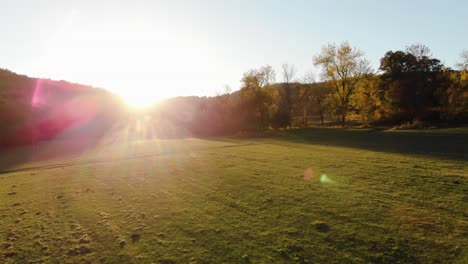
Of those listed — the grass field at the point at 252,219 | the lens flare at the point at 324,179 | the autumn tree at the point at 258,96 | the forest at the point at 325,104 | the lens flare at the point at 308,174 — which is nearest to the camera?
the grass field at the point at 252,219

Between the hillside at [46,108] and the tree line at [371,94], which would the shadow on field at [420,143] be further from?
the hillside at [46,108]

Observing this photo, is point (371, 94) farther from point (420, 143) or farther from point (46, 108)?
point (46, 108)

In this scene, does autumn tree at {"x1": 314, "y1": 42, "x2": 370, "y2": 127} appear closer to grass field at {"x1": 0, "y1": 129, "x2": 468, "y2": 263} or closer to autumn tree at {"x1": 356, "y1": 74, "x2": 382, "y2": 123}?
autumn tree at {"x1": 356, "y1": 74, "x2": 382, "y2": 123}

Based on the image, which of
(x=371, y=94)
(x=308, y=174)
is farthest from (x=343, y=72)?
(x=308, y=174)

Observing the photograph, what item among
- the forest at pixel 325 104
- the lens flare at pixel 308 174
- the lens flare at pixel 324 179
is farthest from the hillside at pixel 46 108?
the lens flare at pixel 324 179

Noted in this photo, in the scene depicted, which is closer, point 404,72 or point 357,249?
point 357,249

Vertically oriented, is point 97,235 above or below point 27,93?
below

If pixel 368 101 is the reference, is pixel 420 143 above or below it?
below

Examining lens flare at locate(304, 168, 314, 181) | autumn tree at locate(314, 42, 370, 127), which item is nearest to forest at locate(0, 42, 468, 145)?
autumn tree at locate(314, 42, 370, 127)

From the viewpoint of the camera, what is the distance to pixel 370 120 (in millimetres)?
58312

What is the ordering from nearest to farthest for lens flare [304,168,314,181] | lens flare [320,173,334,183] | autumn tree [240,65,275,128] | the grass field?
the grass field, lens flare [320,173,334,183], lens flare [304,168,314,181], autumn tree [240,65,275,128]

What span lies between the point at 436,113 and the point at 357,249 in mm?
61663

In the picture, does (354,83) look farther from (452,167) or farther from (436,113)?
(452,167)

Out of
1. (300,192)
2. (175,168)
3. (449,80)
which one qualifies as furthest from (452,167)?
(449,80)
